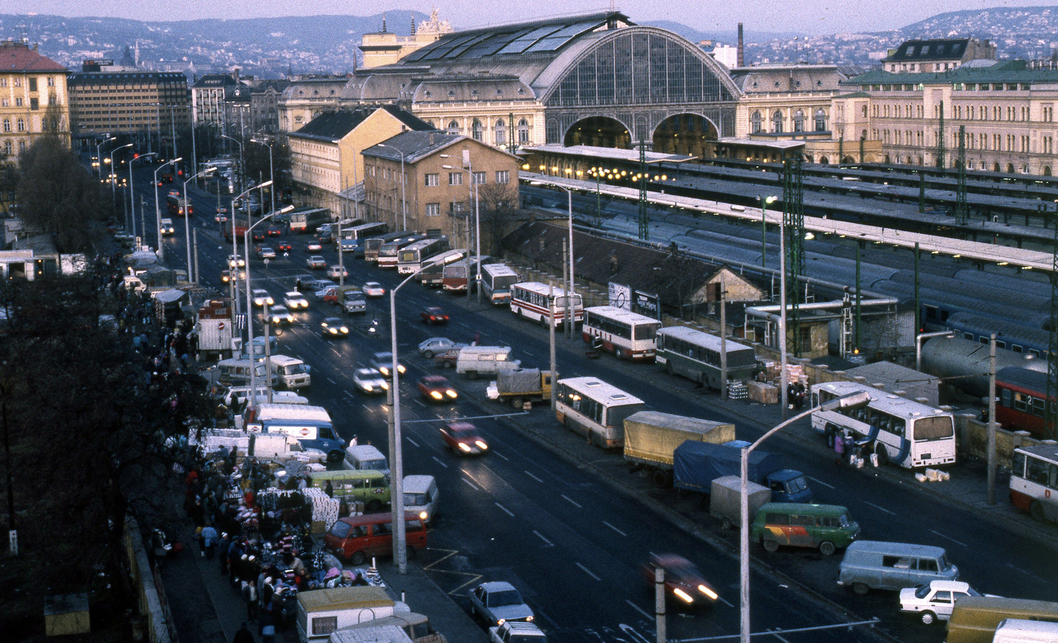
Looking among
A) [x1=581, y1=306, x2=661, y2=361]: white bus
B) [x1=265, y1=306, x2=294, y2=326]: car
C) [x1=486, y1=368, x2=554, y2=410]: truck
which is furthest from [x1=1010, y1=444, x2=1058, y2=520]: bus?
[x1=265, y1=306, x2=294, y2=326]: car

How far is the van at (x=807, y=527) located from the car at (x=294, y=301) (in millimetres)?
42565

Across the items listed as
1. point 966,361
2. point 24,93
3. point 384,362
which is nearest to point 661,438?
point 966,361

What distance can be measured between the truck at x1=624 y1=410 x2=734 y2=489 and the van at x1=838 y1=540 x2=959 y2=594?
877 cm

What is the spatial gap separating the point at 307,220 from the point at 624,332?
5597cm

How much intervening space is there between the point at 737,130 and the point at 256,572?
123 meters

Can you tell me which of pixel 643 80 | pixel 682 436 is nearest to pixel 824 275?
pixel 682 436

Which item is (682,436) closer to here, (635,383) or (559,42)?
(635,383)

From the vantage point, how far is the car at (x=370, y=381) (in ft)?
164

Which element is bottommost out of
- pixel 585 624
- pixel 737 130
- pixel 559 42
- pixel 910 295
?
pixel 585 624

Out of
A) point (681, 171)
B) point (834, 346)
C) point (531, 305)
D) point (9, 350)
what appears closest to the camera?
point (9, 350)

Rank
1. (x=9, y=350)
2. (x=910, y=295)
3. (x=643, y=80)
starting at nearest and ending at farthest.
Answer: (x=9, y=350) < (x=910, y=295) < (x=643, y=80)

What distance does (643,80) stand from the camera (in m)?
140

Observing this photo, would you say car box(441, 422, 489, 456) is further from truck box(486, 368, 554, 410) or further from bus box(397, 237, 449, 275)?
bus box(397, 237, 449, 275)

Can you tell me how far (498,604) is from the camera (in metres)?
27.1
